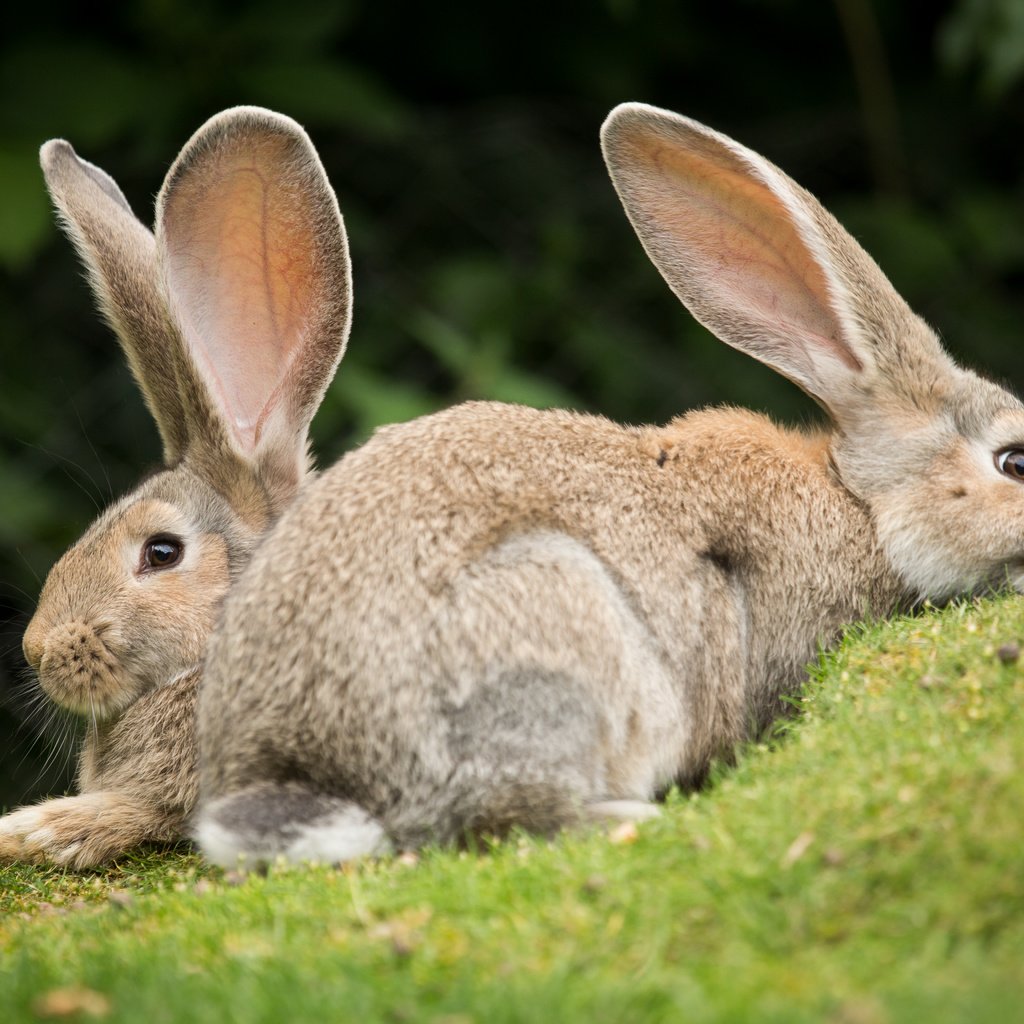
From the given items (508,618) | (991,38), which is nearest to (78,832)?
(508,618)

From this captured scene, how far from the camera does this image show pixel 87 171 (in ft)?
20.0

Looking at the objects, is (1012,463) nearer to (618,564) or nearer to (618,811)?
(618,564)

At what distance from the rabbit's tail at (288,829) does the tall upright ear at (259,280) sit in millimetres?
1692

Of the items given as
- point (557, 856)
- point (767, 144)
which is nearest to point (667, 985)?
point (557, 856)

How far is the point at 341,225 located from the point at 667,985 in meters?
3.36

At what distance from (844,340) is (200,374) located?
233cm

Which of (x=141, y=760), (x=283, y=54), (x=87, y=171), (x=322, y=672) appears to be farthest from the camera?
(x=283, y=54)

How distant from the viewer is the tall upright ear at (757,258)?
17.3 feet

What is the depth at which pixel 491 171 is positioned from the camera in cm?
862

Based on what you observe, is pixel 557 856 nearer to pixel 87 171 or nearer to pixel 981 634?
pixel 981 634

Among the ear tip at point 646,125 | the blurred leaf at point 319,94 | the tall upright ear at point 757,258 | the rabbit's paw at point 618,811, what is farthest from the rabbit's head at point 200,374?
the blurred leaf at point 319,94

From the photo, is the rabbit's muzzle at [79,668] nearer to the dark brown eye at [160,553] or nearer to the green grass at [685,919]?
the dark brown eye at [160,553]

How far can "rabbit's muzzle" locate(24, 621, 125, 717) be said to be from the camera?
4848mm

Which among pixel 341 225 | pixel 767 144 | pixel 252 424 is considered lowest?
pixel 252 424
